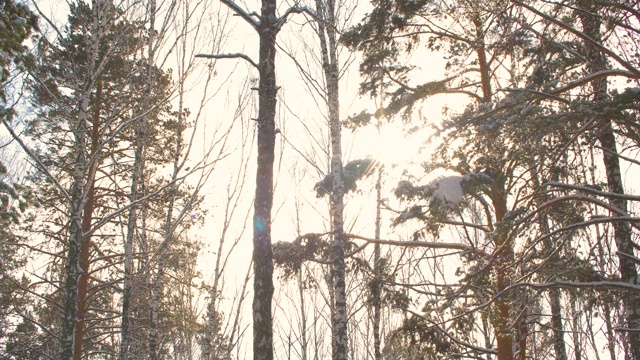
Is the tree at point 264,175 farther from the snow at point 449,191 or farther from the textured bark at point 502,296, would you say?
the textured bark at point 502,296

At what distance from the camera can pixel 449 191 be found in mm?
6023

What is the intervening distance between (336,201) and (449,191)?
110 inches

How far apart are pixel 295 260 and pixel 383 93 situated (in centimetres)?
368

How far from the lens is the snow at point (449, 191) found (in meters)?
5.95

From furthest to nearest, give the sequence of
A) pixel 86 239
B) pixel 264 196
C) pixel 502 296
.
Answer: pixel 86 239 → pixel 502 296 → pixel 264 196

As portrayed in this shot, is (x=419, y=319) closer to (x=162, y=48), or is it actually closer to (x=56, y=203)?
(x=162, y=48)

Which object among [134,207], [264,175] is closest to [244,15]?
[264,175]

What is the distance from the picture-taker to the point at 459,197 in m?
5.93

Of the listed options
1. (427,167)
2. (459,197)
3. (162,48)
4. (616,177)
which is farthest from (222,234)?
(616,177)

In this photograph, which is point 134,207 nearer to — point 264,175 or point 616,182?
point 264,175

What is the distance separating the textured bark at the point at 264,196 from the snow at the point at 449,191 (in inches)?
90.9

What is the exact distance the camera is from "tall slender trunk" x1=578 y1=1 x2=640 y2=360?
5.29 meters

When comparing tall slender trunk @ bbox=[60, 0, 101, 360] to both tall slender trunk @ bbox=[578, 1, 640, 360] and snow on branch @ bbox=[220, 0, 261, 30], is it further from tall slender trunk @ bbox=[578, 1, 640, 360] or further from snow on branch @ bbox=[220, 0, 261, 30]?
tall slender trunk @ bbox=[578, 1, 640, 360]

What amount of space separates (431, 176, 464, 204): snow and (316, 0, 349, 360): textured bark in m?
2.58
